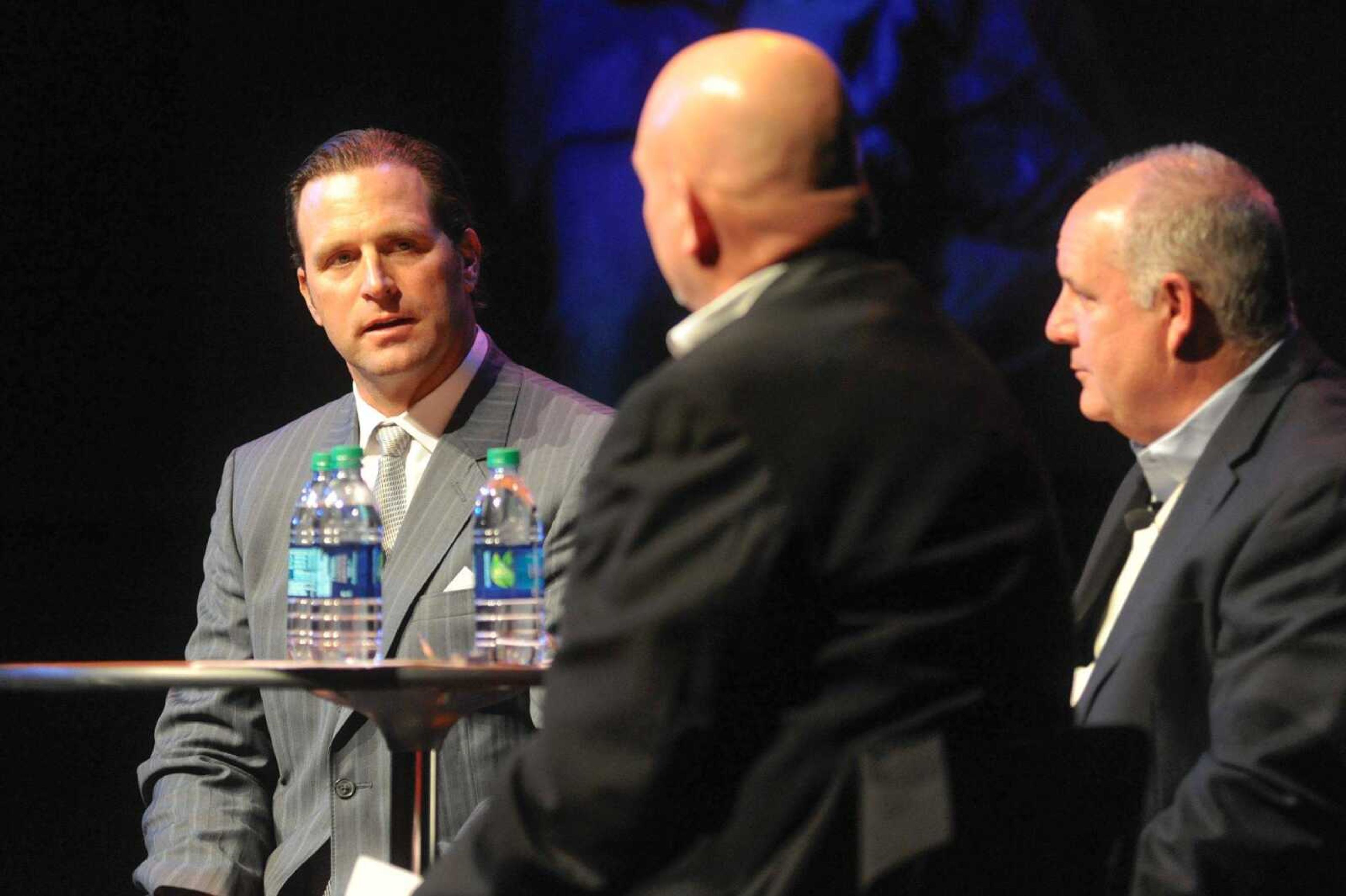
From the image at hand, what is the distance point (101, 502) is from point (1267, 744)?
9.58ft

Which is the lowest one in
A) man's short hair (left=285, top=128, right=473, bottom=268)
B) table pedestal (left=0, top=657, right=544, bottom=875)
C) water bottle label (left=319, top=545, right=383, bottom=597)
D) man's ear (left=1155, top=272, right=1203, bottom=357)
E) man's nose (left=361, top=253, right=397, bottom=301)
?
table pedestal (left=0, top=657, right=544, bottom=875)

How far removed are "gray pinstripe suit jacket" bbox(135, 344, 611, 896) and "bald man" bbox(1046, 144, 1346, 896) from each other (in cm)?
85

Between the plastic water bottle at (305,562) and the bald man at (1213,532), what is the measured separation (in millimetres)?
1109

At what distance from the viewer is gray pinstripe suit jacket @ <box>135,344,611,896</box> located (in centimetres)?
239

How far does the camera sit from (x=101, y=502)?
3.86 meters

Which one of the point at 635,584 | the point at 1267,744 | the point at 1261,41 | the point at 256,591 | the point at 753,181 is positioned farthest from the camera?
the point at 1261,41

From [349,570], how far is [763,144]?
3.47ft

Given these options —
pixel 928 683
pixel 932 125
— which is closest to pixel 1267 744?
pixel 928 683

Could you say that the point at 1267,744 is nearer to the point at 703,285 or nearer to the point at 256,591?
the point at 703,285

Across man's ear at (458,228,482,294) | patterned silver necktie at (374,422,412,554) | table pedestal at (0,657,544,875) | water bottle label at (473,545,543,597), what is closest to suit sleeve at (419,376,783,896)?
table pedestal at (0,657,544,875)

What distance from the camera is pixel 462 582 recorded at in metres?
2.40

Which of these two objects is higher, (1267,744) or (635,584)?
(635,584)

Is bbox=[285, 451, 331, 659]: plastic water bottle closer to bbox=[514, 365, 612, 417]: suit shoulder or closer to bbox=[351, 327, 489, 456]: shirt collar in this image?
bbox=[351, 327, 489, 456]: shirt collar

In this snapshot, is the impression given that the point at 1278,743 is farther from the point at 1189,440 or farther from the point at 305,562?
the point at 305,562
